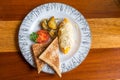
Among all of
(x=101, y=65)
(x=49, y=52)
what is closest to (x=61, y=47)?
(x=49, y=52)

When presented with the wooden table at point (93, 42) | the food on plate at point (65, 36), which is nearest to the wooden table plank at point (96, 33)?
the wooden table at point (93, 42)

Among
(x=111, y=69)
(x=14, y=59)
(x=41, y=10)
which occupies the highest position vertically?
(x=41, y=10)

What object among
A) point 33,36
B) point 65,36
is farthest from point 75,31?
point 33,36

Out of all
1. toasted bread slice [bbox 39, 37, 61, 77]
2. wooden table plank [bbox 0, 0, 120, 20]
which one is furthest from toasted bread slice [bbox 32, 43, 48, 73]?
wooden table plank [bbox 0, 0, 120, 20]

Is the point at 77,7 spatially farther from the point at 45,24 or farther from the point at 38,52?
the point at 38,52

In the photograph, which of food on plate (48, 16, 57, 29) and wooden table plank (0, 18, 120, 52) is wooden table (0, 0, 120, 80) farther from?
food on plate (48, 16, 57, 29)

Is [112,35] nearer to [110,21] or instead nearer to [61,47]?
[110,21]

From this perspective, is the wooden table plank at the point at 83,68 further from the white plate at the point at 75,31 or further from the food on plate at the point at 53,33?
the food on plate at the point at 53,33
